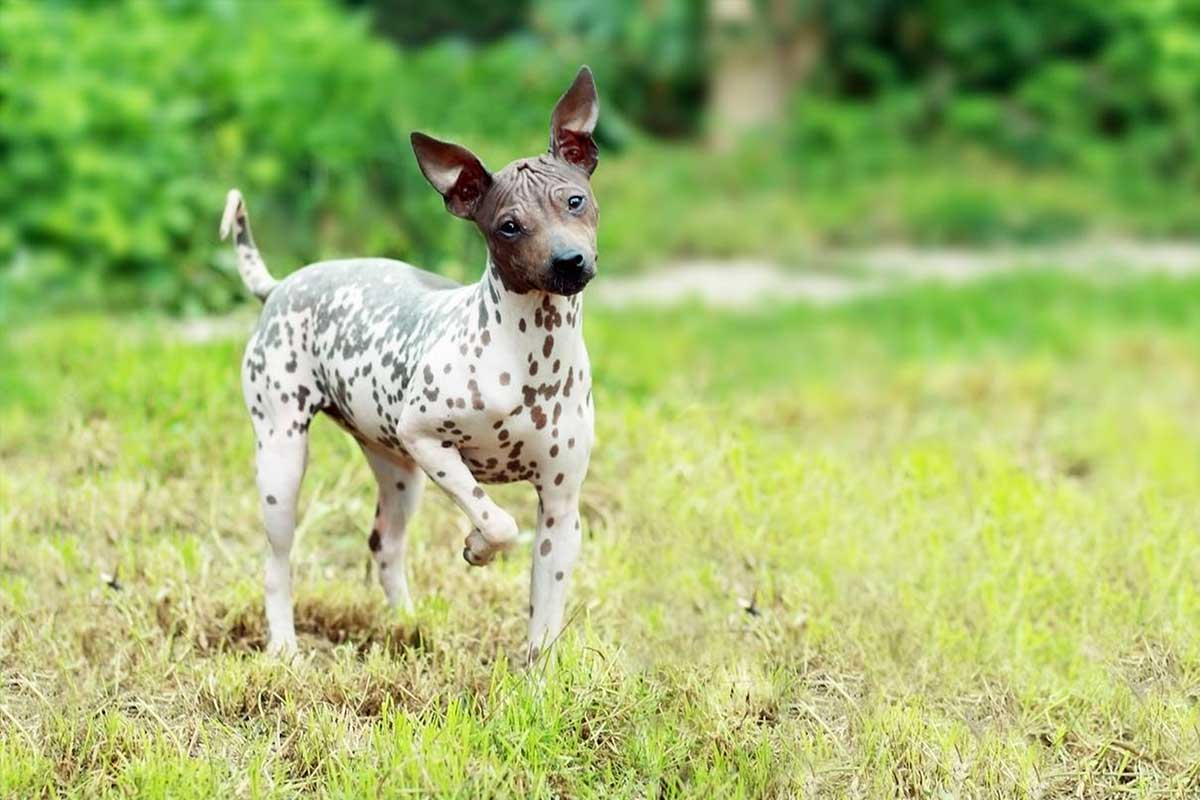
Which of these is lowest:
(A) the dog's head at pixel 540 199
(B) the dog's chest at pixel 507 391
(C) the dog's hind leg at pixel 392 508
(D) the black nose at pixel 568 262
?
(C) the dog's hind leg at pixel 392 508

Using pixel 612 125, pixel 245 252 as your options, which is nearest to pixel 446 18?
pixel 612 125

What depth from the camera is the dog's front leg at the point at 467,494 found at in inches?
138

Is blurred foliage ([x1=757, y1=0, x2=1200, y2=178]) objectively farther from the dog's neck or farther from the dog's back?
the dog's neck

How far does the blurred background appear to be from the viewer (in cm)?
844

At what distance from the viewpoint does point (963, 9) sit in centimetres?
1266

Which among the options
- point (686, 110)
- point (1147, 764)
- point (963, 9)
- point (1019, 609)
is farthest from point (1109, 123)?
point (1147, 764)

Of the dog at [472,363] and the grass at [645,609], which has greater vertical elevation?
the dog at [472,363]

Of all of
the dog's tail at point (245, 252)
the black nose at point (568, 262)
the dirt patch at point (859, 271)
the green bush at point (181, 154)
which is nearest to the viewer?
the black nose at point (568, 262)

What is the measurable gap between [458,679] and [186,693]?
0.63 meters

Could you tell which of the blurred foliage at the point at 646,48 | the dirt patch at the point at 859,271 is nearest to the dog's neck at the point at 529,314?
the dirt patch at the point at 859,271

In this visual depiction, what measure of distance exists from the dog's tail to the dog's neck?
2.80 ft

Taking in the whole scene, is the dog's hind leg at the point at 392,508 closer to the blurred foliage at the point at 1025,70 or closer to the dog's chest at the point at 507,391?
the dog's chest at the point at 507,391

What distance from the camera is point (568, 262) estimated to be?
10.9ft

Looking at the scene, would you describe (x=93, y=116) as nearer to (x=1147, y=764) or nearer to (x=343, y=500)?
(x=343, y=500)
